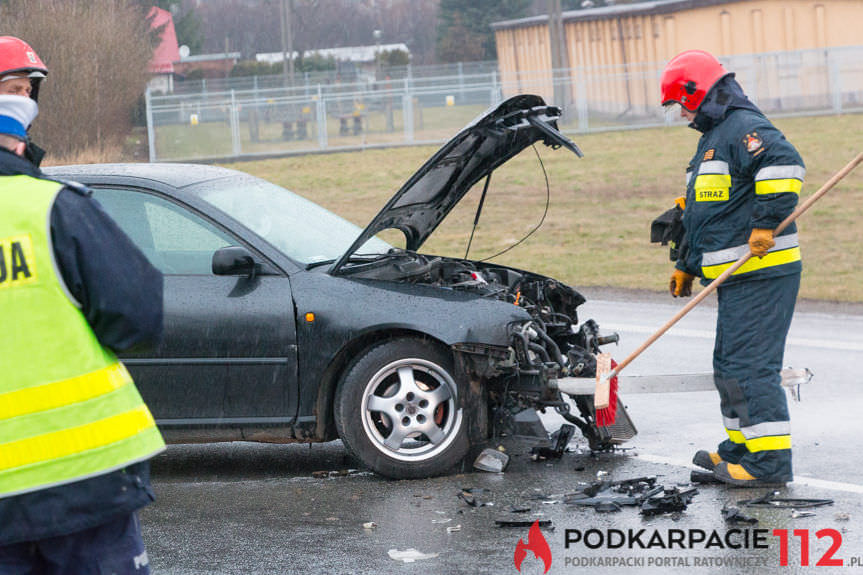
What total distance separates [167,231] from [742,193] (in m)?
2.97

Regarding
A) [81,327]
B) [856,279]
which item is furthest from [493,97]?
[81,327]

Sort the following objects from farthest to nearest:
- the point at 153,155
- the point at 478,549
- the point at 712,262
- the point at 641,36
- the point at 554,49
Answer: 1. the point at 641,36
2. the point at 554,49
3. the point at 153,155
4. the point at 712,262
5. the point at 478,549

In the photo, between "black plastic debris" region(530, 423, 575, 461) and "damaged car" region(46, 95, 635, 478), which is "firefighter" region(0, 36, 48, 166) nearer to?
"damaged car" region(46, 95, 635, 478)

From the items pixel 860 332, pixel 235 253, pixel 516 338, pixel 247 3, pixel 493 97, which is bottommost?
pixel 860 332

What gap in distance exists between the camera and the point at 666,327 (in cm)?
625

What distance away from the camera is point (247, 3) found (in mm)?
88312

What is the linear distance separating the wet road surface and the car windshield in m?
1.18

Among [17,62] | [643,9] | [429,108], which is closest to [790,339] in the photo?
[17,62]

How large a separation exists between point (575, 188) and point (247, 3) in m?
69.9

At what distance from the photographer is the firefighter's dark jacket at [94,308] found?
2.93 metres

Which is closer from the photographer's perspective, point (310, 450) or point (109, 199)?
point (109, 199)

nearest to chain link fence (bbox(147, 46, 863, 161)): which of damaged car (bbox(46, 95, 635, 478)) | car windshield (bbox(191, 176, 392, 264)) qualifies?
car windshield (bbox(191, 176, 392, 264))

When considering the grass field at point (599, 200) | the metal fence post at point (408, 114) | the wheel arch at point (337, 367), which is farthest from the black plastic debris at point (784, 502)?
the metal fence post at point (408, 114)

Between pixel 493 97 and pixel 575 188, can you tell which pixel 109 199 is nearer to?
pixel 575 188
